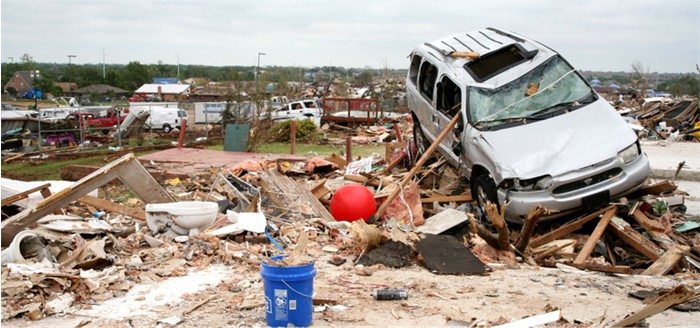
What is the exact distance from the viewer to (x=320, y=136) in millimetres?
29016

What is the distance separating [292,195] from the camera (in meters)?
10.3

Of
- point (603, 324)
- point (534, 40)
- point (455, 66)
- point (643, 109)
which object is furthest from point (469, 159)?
point (643, 109)

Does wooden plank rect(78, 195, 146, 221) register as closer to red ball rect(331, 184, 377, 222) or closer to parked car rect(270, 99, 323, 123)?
red ball rect(331, 184, 377, 222)

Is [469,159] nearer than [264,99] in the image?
Yes

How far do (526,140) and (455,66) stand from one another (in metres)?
2.45

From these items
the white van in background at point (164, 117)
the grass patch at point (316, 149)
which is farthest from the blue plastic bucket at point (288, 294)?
the white van in background at point (164, 117)

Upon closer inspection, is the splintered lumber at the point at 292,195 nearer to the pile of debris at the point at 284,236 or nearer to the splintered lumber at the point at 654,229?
the pile of debris at the point at 284,236

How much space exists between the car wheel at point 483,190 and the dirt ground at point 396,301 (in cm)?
177

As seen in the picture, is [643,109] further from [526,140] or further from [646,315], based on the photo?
[646,315]

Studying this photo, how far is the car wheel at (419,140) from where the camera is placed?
42.4 feet

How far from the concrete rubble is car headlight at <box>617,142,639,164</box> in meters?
0.61

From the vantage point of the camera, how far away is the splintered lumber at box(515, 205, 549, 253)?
25.3 ft

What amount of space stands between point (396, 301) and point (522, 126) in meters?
4.47

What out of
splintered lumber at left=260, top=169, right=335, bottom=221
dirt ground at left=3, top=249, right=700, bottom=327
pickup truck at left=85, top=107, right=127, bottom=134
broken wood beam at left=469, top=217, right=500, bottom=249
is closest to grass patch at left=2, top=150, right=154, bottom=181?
splintered lumber at left=260, top=169, right=335, bottom=221
